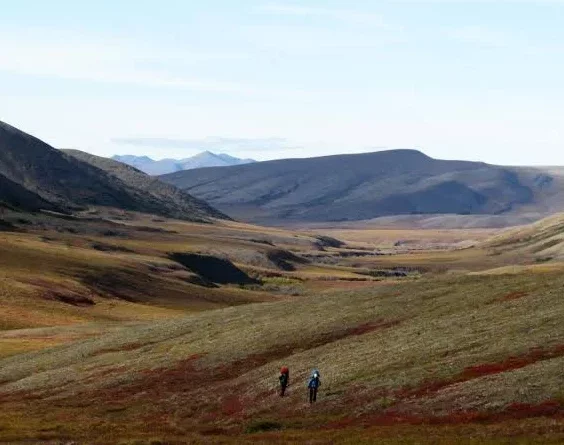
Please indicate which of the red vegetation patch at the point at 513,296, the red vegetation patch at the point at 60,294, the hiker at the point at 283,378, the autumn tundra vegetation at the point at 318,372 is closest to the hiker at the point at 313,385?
the autumn tundra vegetation at the point at 318,372

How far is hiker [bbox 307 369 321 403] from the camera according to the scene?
61.2 metres


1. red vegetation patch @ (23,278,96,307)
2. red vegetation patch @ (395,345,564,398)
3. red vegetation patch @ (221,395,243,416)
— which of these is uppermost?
red vegetation patch @ (395,345,564,398)

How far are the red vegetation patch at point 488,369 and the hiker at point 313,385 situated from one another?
5.30m

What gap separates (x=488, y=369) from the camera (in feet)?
201

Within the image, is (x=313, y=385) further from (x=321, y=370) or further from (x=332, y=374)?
(x=321, y=370)

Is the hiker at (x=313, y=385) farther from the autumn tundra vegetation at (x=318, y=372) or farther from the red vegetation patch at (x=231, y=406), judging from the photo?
the red vegetation patch at (x=231, y=406)

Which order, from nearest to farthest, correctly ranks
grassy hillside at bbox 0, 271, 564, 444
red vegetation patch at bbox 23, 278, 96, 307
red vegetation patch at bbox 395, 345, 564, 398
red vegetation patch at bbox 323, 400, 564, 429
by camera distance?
red vegetation patch at bbox 323, 400, 564, 429 → grassy hillside at bbox 0, 271, 564, 444 → red vegetation patch at bbox 395, 345, 564, 398 → red vegetation patch at bbox 23, 278, 96, 307

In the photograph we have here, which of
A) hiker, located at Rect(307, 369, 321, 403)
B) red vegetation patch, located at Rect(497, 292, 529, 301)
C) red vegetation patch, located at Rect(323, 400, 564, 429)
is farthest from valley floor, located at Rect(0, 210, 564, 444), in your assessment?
hiker, located at Rect(307, 369, 321, 403)

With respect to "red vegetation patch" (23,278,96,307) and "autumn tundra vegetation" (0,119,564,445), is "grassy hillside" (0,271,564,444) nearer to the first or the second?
"autumn tundra vegetation" (0,119,564,445)

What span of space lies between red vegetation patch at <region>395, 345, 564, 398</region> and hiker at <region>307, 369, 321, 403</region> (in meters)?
5.30

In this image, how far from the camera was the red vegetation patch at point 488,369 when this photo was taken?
195 ft

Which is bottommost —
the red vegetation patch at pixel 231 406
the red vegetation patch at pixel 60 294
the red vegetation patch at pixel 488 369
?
the red vegetation patch at pixel 60 294

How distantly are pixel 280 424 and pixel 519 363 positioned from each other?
16.2 metres

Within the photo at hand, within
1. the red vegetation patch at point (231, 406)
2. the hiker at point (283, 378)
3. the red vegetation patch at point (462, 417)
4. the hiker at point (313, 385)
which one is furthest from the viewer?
the hiker at point (283, 378)
